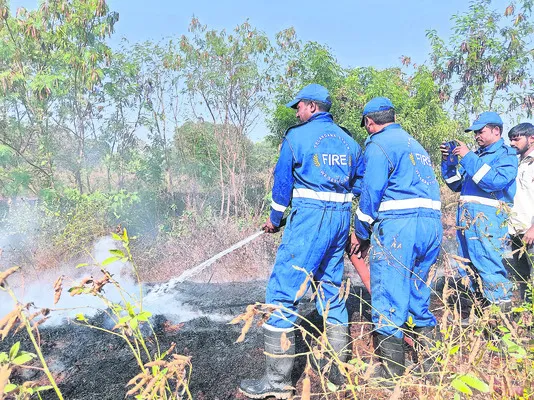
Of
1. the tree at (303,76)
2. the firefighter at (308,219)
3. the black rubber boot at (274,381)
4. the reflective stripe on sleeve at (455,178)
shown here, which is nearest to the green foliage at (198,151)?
the tree at (303,76)

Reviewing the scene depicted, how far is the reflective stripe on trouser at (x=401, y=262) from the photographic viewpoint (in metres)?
2.59

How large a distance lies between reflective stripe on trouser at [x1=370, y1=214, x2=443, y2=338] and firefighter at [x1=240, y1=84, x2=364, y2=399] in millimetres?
280

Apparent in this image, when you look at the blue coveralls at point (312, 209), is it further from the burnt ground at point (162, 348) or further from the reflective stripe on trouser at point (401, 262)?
the burnt ground at point (162, 348)

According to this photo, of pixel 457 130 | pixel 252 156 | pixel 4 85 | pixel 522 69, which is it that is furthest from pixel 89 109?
pixel 522 69

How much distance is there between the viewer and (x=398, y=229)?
2.63m

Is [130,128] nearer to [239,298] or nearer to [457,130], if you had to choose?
[239,298]

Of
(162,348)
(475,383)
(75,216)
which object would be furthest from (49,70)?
(475,383)

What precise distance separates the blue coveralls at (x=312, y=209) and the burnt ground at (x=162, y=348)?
549 millimetres

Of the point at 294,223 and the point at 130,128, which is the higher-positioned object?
the point at 130,128

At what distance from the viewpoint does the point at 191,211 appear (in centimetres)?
724

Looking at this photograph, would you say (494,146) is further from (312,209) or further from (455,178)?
(312,209)

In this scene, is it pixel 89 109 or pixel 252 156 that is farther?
pixel 252 156

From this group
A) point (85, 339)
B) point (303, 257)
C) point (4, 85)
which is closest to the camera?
point (303, 257)

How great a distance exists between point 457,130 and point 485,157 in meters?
3.89
